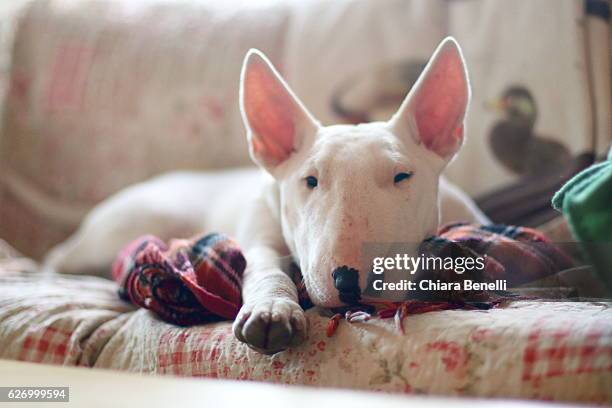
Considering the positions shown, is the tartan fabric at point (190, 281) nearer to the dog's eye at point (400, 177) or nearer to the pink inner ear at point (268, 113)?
the pink inner ear at point (268, 113)

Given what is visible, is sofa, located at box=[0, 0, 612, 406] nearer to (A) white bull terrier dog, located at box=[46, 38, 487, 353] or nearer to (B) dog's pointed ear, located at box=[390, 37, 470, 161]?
(A) white bull terrier dog, located at box=[46, 38, 487, 353]

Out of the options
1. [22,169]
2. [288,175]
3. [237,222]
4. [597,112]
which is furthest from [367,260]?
[22,169]


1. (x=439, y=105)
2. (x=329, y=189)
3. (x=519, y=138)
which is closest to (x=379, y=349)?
(x=329, y=189)

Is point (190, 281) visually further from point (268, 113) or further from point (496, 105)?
point (496, 105)

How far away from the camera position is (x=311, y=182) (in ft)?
3.59

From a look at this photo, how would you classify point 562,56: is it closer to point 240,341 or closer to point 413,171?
point 413,171

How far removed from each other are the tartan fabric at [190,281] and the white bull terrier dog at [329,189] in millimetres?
36

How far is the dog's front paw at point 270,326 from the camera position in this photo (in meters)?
0.87

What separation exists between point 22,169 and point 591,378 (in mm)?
1802

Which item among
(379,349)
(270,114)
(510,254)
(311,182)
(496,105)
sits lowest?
(379,349)

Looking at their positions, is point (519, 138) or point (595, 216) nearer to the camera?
point (595, 216)

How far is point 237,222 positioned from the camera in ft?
5.23

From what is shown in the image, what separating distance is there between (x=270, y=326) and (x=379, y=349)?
0.14 m

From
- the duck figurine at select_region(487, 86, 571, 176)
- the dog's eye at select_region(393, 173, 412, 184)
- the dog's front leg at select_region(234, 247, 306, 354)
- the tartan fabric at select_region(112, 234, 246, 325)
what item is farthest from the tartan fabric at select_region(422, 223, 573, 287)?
the duck figurine at select_region(487, 86, 571, 176)
